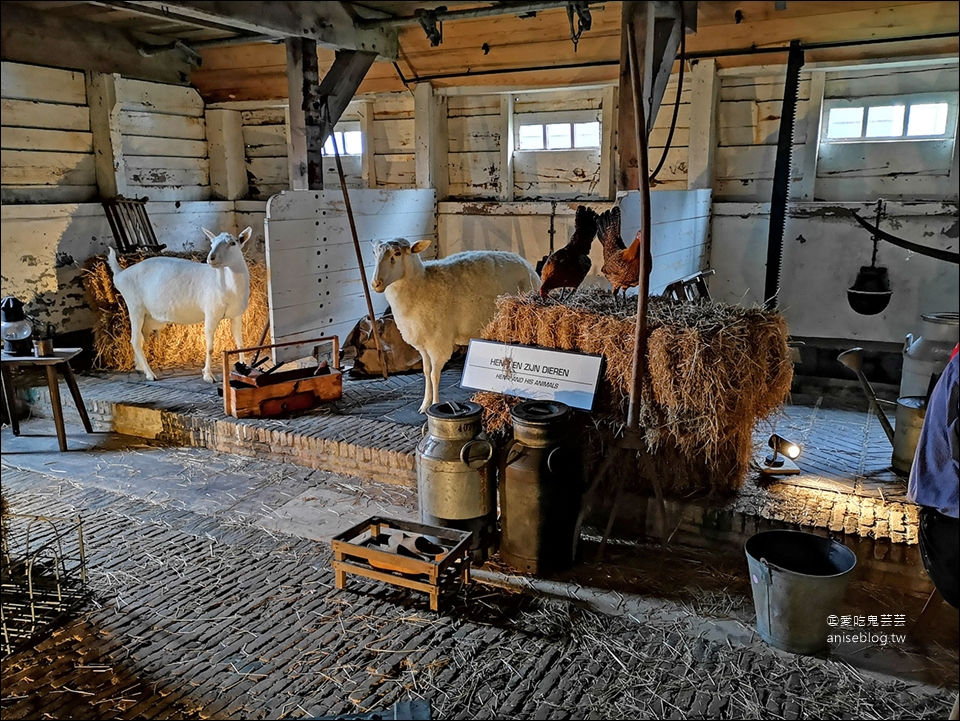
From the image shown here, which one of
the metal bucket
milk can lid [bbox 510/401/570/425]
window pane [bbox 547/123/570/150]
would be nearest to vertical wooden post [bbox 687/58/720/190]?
window pane [bbox 547/123/570/150]

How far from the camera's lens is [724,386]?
370cm

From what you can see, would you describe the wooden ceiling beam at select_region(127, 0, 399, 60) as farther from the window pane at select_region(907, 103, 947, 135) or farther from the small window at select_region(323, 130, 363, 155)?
the window pane at select_region(907, 103, 947, 135)

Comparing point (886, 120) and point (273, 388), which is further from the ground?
point (886, 120)

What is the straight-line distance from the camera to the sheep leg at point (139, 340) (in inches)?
257

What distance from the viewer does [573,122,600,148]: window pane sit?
741cm

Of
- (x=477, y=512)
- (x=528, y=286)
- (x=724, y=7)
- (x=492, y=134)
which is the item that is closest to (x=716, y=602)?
(x=477, y=512)

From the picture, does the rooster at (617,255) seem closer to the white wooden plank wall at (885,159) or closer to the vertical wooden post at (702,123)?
the vertical wooden post at (702,123)

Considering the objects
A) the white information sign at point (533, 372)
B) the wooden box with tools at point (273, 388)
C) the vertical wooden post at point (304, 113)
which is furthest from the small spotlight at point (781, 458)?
the vertical wooden post at point (304, 113)

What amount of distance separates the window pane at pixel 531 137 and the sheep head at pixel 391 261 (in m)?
3.07

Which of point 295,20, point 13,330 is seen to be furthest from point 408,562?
point 295,20

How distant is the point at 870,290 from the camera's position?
19.7 ft

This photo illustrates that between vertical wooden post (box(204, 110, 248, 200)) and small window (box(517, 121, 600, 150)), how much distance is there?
12.1 ft

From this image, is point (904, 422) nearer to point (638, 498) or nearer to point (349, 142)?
point (638, 498)

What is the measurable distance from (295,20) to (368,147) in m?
2.63
